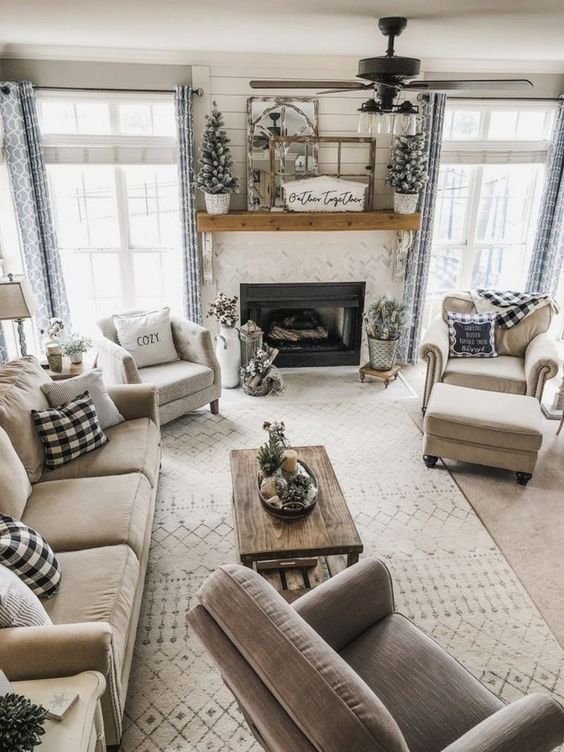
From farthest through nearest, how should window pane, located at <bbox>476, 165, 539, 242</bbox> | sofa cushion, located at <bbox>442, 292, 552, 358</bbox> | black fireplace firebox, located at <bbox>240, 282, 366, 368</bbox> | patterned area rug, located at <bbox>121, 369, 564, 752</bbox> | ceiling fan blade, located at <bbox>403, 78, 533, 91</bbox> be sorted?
window pane, located at <bbox>476, 165, 539, 242</bbox>
black fireplace firebox, located at <bbox>240, 282, 366, 368</bbox>
sofa cushion, located at <bbox>442, 292, 552, 358</bbox>
ceiling fan blade, located at <bbox>403, 78, 533, 91</bbox>
patterned area rug, located at <bbox>121, 369, 564, 752</bbox>

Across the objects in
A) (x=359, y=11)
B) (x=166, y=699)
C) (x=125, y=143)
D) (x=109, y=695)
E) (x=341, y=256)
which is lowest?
(x=166, y=699)

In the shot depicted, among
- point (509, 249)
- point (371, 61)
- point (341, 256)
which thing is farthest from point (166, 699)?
point (509, 249)

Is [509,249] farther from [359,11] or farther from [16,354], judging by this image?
[16,354]

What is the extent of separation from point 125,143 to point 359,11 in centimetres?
277

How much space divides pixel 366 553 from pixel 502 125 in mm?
4272

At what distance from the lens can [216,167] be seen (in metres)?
4.91

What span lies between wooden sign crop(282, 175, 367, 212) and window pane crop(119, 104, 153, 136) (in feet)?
4.17

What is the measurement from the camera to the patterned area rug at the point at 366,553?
2.52 m

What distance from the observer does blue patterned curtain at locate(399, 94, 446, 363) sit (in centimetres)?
519

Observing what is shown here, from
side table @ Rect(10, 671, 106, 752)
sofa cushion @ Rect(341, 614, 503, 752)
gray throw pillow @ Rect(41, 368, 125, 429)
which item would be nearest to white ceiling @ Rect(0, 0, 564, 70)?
gray throw pillow @ Rect(41, 368, 125, 429)

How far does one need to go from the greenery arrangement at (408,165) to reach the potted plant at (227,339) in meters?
1.75

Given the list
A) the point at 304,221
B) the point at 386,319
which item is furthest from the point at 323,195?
the point at 386,319

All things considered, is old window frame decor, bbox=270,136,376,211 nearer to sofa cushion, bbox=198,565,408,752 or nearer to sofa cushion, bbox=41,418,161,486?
sofa cushion, bbox=41,418,161,486

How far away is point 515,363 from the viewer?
4809 millimetres
